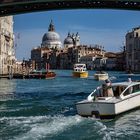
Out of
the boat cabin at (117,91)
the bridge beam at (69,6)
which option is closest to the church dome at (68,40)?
the bridge beam at (69,6)

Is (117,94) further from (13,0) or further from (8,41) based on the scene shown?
(8,41)

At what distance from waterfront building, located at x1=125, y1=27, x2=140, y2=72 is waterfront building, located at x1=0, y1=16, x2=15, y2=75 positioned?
3073cm

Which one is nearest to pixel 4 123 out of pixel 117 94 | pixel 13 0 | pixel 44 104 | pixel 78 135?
pixel 78 135

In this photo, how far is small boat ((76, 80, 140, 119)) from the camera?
474 inches

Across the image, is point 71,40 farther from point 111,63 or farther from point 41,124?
point 41,124

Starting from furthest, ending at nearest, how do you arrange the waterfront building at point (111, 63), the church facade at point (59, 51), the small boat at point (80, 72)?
the church facade at point (59, 51) → the waterfront building at point (111, 63) → the small boat at point (80, 72)

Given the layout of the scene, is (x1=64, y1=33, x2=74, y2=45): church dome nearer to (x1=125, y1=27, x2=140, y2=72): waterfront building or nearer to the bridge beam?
(x1=125, y1=27, x2=140, y2=72): waterfront building

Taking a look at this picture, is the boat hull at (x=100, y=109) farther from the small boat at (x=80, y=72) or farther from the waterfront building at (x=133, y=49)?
the waterfront building at (x=133, y=49)

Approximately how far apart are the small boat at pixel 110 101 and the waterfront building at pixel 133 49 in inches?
2784

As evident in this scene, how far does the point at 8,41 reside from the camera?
190 ft

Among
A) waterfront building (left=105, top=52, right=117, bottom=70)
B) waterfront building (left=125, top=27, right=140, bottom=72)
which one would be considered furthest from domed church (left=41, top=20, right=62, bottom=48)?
waterfront building (left=125, top=27, right=140, bottom=72)

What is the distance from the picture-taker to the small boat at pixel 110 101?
39.5 ft

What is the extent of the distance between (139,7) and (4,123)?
16401 mm

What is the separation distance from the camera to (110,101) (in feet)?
40.2
